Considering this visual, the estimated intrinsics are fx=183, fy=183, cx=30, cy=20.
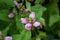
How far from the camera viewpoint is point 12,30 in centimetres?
109

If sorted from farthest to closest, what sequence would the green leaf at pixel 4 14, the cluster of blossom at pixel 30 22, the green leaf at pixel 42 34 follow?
the green leaf at pixel 42 34 → the green leaf at pixel 4 14 → the cluster of blossom at pixel 30 22

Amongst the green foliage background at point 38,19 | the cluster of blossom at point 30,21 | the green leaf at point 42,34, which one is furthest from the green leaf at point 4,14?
the green leaf at point 42,34

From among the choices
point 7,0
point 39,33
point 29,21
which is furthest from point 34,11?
point 39,33

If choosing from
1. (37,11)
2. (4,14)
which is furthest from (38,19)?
(4,14)

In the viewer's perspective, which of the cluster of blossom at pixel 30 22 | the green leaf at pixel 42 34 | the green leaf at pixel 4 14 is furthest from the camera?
the green leaf at pixel 42 34

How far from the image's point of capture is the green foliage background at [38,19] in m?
0.99

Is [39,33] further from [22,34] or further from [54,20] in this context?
[22,34]

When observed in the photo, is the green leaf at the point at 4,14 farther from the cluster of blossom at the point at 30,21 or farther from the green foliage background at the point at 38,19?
the cluster of blossom at the point at 30,21

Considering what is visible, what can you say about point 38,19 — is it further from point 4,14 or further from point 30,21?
point 4,14

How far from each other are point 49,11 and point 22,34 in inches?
15.5

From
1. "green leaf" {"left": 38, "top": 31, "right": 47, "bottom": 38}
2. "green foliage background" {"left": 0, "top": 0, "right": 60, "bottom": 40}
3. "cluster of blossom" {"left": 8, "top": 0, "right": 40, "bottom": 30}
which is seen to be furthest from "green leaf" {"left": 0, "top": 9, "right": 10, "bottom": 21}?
"green leaf" {"left": 38, "top": 31, "right": 47, "bottom": 38}

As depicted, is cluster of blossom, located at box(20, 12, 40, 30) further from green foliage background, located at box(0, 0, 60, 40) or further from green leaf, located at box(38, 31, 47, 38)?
green leaf, located at box(38, 31, 47, 38)

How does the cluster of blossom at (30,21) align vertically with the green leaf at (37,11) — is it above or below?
below

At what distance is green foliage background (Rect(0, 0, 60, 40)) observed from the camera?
39.0 inches
